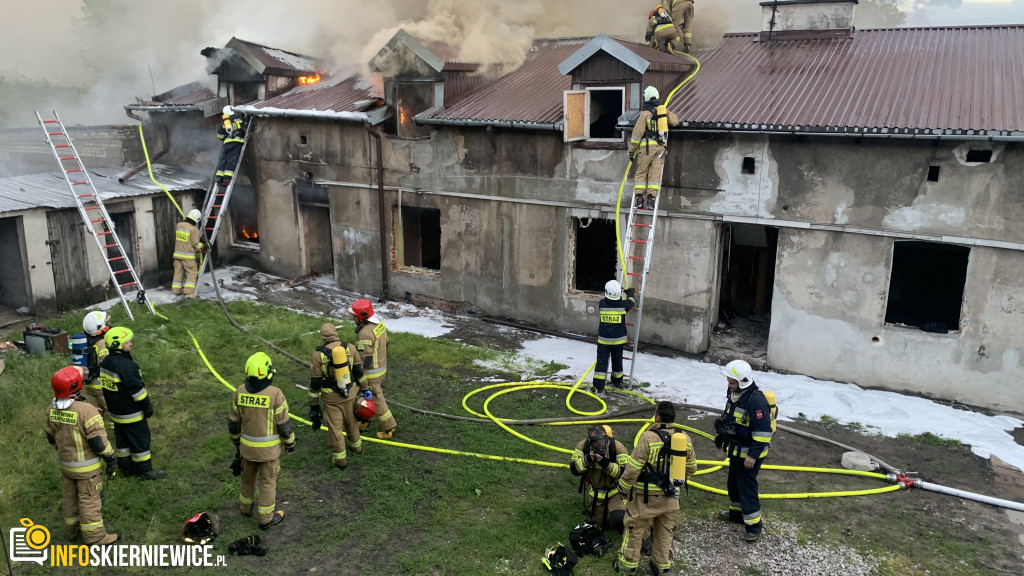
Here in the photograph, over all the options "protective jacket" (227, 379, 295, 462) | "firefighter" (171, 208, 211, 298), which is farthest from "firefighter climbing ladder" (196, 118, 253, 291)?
"protective jacket" (227, 379, 295, 462)

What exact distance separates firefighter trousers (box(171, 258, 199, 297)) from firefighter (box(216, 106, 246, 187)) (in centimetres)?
204

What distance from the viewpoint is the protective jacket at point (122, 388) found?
7.75 m

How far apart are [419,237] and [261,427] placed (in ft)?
31.2

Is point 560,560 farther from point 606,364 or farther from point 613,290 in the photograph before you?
point 613,290

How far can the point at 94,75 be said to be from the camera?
4347cm

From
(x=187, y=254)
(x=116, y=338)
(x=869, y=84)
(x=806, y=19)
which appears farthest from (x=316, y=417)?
(x=806, y=19)

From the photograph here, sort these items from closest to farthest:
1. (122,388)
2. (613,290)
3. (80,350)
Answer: (122,388), (80,350), (613,290)

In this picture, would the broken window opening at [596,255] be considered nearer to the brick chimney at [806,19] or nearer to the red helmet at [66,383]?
the brick chimney at [806,19]

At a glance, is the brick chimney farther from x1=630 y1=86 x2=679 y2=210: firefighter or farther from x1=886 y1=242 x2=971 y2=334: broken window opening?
x1=630 y1=86 x2=679 y2=210: firefighter

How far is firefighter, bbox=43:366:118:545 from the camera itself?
674 cm

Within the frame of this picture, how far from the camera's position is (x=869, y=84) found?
11.8 metres

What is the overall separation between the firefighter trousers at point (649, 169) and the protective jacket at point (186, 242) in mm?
9399

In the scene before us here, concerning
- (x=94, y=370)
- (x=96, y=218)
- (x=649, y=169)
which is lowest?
(x=94, y=370)

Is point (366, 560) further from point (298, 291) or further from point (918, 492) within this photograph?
point (298, 291)
